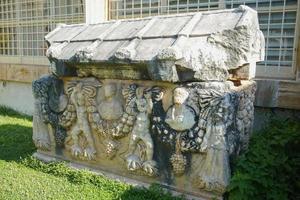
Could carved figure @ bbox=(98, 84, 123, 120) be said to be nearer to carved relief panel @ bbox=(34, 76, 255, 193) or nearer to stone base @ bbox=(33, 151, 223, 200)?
carved relief panel @ bbox=(34, 76, 255, 193)

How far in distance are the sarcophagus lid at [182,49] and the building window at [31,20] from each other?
9.93ft

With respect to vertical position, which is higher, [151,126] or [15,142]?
[151,126]

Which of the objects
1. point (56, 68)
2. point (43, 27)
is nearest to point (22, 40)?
point (43, 27)

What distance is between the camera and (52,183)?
3.87 m

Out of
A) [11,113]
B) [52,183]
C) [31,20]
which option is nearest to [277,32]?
[52,183]

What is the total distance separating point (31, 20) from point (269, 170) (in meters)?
6.40

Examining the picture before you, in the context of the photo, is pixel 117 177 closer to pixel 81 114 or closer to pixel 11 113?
pixel 81 114

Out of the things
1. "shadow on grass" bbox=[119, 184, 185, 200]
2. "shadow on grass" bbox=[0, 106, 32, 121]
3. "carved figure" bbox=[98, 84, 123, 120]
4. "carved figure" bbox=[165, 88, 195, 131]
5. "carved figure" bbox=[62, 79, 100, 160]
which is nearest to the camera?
"carved figure" bbox=[165, 88, 195, 131]

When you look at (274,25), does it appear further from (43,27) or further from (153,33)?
(43,27)

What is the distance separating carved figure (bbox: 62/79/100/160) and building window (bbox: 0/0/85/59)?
2921 millimetres

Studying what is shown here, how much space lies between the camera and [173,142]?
3.32m

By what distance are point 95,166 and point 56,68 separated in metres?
1.25

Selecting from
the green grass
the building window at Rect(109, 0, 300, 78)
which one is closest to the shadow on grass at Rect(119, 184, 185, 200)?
the green grass

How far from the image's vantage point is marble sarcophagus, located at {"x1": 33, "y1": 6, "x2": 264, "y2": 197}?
10.3 feet
